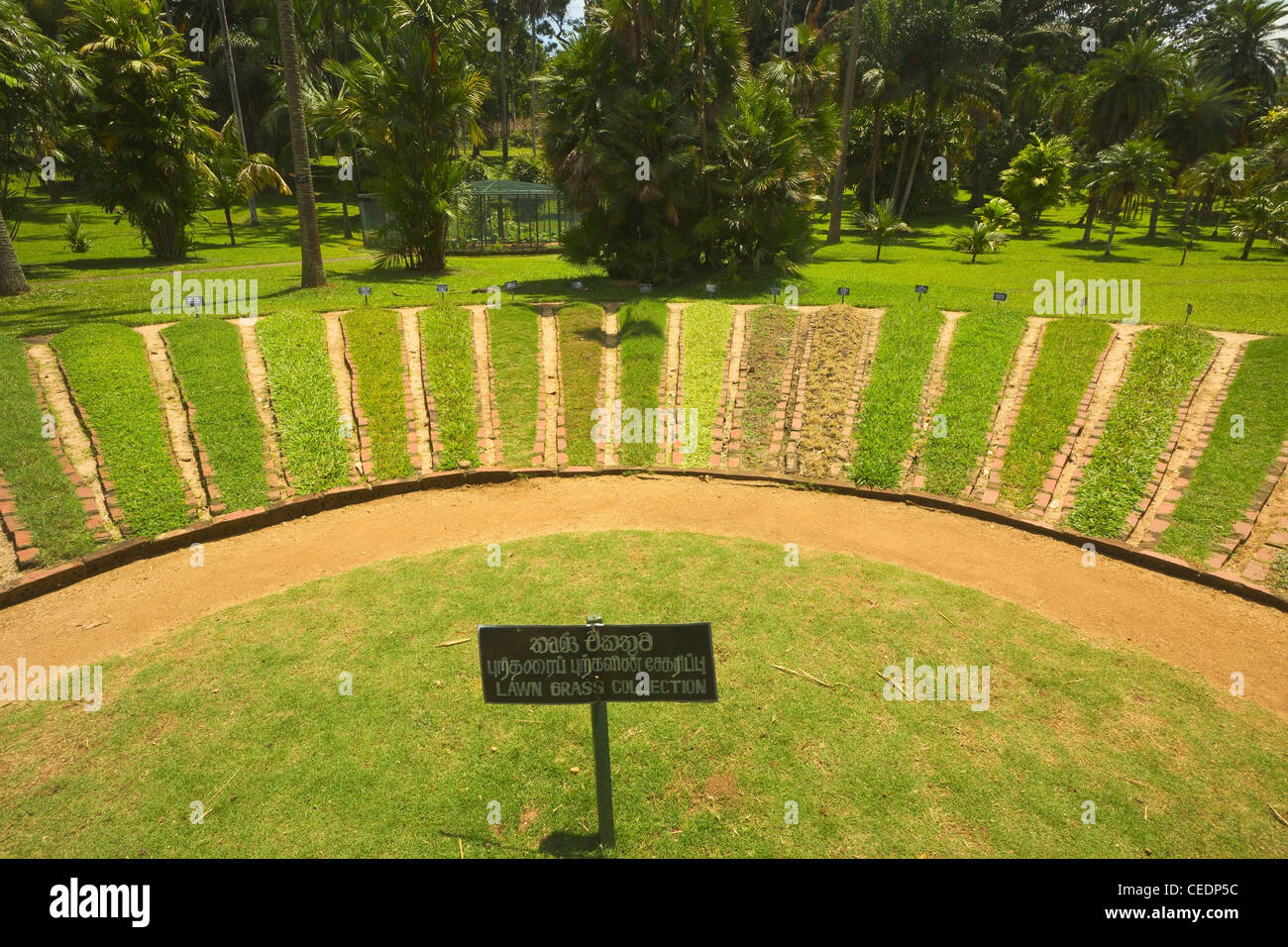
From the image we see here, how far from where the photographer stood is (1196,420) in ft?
38.9

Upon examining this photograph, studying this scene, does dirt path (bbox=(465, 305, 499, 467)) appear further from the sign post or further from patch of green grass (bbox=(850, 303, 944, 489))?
the sign post

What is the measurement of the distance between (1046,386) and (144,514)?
50.4 ft

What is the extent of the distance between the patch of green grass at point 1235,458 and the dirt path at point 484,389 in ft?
34.9

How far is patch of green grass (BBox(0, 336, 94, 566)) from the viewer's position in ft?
30.9

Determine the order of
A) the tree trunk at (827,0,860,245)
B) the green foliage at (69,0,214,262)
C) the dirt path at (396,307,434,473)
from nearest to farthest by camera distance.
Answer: the dirt path at (396,307,434,473) < the green foliage at (69,0,214,262) < the tree trunk at (827,0,860,245)

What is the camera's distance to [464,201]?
28156 millimetres

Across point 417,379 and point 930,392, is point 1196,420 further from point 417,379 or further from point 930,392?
point 417,379

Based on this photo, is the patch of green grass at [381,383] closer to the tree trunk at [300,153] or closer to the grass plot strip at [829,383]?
the tree trunk at [300,153]

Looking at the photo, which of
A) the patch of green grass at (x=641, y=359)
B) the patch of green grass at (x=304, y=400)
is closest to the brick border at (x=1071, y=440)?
the patch of green grass at (x=641, y=359)

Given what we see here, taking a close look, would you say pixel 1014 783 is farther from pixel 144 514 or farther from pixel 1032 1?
pixel 1032 1

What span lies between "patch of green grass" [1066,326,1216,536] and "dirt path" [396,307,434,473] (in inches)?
418

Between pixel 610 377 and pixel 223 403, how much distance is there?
23.8 ft

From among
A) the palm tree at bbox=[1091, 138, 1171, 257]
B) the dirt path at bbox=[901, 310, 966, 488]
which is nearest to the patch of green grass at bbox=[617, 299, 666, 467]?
the dirt path at bbox=[901, 310, 966, 488]

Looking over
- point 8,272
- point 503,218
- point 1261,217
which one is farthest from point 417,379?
point 1261,217
